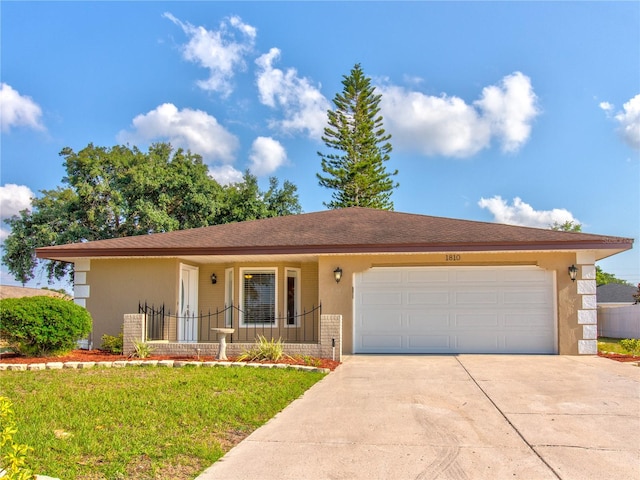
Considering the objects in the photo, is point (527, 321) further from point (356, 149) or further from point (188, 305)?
point (356, 149)

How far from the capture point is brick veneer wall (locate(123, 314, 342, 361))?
1084 centimetres

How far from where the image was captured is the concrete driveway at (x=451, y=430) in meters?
4.28

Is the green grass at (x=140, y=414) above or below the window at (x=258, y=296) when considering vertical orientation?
below

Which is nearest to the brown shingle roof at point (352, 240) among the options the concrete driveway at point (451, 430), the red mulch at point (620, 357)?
the red mulch at point (620, 357)

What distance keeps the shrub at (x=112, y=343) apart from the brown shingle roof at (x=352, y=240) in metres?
2.08

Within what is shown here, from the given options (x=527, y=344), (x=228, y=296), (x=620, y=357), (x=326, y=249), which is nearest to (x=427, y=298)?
(x=527, y=344)

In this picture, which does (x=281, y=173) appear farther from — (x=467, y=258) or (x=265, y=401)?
(x=265, y=401)

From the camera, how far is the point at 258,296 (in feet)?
46.8

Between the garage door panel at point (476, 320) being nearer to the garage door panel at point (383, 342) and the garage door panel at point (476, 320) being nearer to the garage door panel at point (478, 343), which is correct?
the garage door panel at point (478, 343)

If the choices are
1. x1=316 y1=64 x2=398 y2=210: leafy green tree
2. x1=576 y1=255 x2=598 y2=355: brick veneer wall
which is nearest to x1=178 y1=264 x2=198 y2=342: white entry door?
x1=576 y1=255 x2=598 y2=355: brick veneer wall

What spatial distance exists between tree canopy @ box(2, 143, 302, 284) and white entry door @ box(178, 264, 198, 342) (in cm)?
1061

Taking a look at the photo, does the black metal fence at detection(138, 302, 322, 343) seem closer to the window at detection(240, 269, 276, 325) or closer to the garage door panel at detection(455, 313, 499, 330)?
the window at detection(240, 269, 276, 325)

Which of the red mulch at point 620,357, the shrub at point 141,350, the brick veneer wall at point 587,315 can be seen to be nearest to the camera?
the shrub at point 141,350

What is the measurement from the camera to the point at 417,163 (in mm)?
26297
